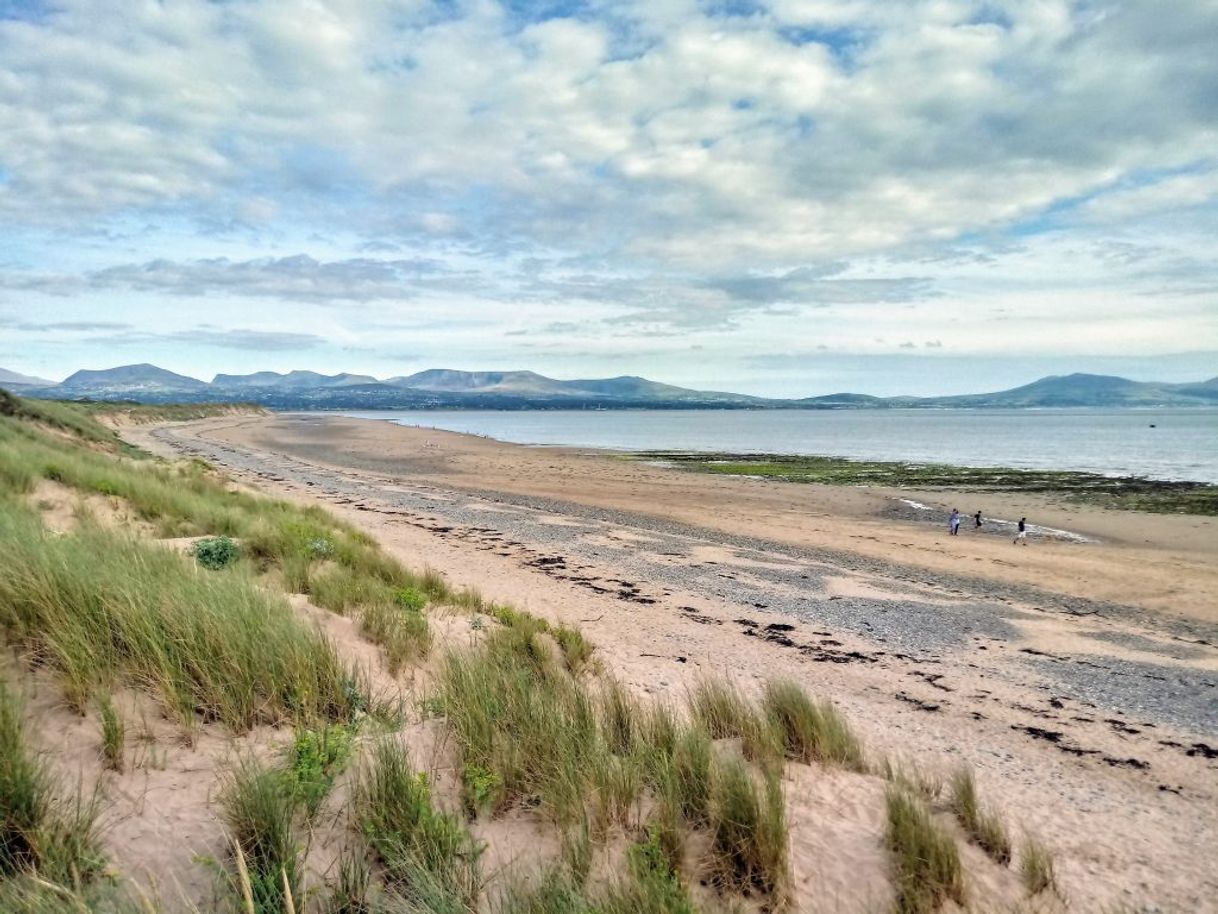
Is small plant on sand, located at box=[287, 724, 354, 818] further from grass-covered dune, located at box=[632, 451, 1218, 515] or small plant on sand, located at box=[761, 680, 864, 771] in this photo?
grass-covered dune, located at box=[632, 451, 1218, 515]

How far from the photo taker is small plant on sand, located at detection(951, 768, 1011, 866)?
412cm

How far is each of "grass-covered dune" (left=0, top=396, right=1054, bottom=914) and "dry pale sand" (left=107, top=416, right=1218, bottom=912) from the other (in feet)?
1.03

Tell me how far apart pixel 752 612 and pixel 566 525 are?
10.9m

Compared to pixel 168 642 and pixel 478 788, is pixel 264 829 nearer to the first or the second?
pixel 478 788

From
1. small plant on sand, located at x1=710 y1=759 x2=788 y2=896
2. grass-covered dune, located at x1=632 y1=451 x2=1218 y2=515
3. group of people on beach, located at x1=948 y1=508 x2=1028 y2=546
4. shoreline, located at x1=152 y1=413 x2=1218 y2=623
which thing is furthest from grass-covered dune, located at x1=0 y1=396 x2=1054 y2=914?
grass-covered dune, located at x1=632 y1=451 x2=1218 y2=515

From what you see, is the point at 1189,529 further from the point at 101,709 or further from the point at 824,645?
the point at 101,709

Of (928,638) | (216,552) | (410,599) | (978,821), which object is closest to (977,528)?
(928,638)

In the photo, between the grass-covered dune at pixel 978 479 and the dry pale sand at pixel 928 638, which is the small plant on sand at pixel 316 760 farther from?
the grass-covered dune at pixel 978 479

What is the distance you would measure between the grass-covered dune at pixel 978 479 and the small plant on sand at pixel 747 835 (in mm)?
31880

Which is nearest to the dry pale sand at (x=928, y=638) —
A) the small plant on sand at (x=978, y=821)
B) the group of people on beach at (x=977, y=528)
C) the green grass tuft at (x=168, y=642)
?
the small plant on sand at (x=978, y=821)

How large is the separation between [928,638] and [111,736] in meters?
11.3

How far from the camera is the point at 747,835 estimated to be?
12.3 ft

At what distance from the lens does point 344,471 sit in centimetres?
3956

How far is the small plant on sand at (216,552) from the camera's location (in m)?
8.20
